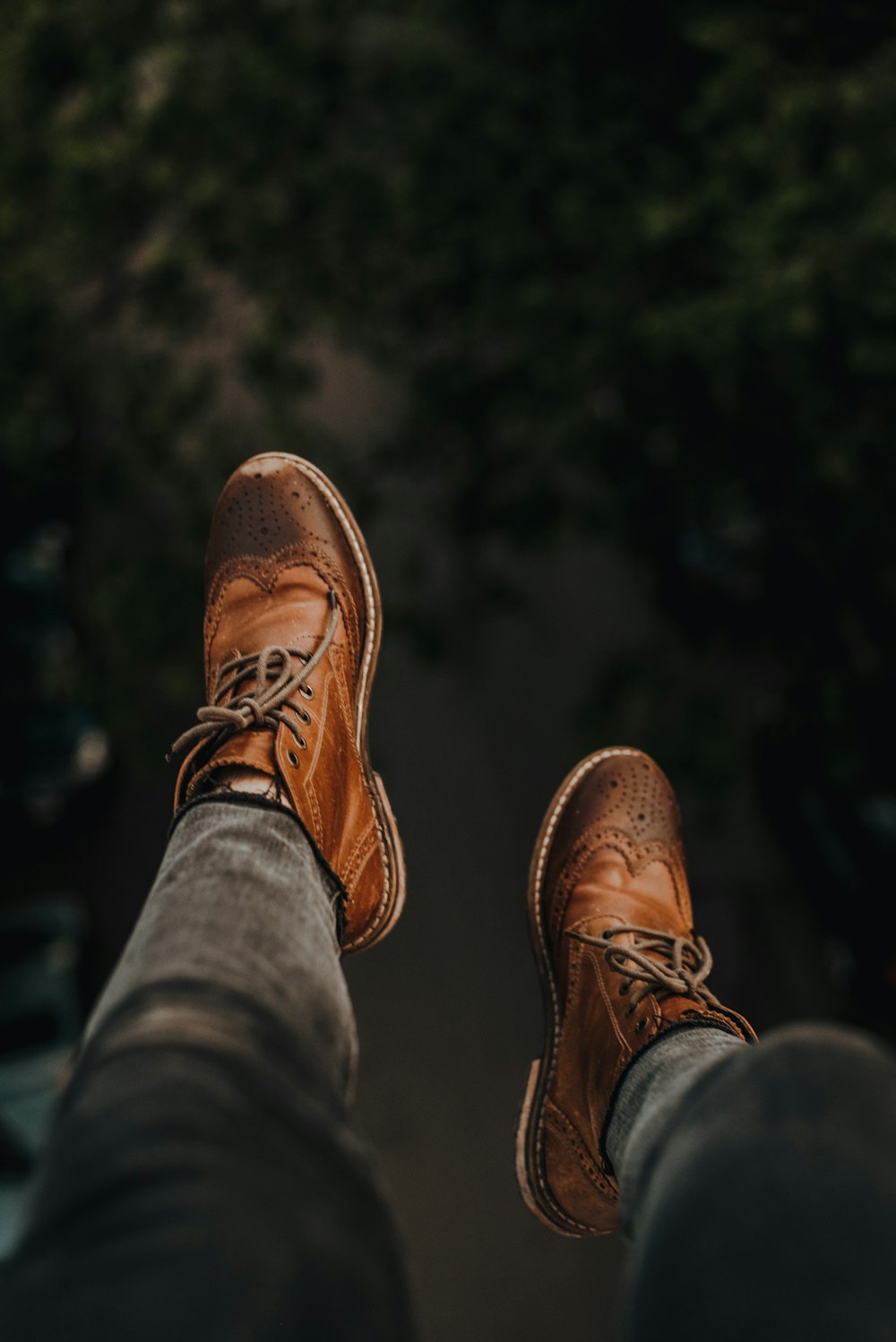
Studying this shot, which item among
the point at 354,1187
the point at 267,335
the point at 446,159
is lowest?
the point at 267,335

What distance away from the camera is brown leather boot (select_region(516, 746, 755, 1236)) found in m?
1.65

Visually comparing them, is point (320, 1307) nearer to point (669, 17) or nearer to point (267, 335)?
point (267, 335)

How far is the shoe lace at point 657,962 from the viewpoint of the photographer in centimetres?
169

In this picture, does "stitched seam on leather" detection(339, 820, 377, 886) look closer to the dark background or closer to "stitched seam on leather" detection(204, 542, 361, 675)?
"stitched seam on leather" detection(204, 542, 361, 675)

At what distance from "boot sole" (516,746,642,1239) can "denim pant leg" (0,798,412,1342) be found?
0.99 metres

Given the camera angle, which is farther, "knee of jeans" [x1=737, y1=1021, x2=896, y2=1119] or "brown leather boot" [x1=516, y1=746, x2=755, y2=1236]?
"brown leather boot" [x1=516, y1=746, x2=755, y2=1236]

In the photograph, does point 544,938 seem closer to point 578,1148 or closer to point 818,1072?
point 578,1148

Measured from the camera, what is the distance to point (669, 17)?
2.96 metres

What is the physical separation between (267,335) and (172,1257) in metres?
3.28

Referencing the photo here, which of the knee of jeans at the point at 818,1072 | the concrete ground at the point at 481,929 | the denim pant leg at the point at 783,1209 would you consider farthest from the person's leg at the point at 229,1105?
the concrete ground at the point at 481,929

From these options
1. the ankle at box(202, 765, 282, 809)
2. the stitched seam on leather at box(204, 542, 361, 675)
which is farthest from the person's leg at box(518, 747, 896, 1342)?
the stitched seam on leather at box(204, 542, 361, 675)

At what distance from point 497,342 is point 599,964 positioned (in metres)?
2.52

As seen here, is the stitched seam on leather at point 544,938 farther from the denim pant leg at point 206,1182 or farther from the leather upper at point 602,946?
the denim pant leg at point 206,1182

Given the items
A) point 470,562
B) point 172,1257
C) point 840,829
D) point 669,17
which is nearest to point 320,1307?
point 172,1257
